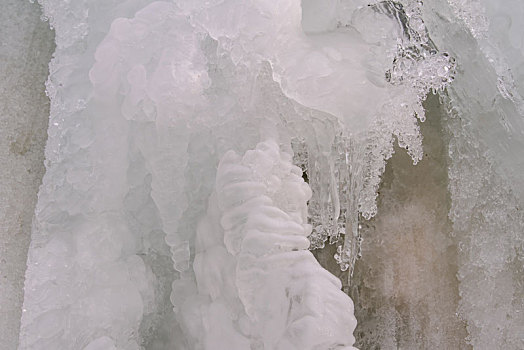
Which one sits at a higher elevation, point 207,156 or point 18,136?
point 207,156

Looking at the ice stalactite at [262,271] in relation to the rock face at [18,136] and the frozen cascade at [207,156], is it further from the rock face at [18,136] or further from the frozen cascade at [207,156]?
the rock face at [18,136]

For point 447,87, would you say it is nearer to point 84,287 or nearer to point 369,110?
point 369,110

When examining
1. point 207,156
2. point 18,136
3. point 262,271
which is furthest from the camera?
point 18,136

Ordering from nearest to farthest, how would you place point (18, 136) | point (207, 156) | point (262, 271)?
point (262, 271) < point (207, 156) < point (18, 136)

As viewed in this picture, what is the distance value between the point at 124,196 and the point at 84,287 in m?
0.18

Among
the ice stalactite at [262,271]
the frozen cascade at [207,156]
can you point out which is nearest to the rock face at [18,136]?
the frozen cascade at [207,156]

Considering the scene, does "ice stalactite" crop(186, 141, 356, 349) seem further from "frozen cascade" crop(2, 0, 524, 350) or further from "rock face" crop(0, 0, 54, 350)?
"rock face" crop(0, 0, 54, 350)

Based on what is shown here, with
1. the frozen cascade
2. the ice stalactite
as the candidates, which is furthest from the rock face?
the ice stalactite

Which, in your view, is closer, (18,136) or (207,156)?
(207,156)

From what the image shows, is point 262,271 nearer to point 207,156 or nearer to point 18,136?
point 207,156

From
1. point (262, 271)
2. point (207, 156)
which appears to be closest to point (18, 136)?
point (207, 156)

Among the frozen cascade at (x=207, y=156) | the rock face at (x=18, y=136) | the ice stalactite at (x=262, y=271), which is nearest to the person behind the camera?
the ice stalactite at (x=262, y=271)

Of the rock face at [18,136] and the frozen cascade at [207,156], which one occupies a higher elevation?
the frozen cascade at [207,156]

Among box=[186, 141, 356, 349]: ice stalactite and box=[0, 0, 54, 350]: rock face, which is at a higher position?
box=[186, 141, 356, 349]: ice stalactite
